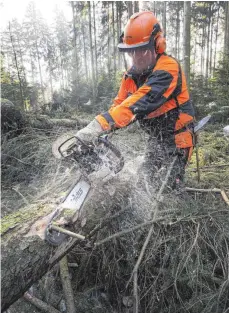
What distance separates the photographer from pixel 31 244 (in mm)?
1881

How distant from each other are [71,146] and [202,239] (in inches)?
49.9

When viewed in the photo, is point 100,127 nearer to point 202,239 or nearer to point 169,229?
point 169,229

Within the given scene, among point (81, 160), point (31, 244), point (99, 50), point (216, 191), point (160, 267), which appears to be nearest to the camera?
point (31, 244)

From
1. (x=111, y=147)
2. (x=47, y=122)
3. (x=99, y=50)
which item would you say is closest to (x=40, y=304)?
(x=111, y=147)

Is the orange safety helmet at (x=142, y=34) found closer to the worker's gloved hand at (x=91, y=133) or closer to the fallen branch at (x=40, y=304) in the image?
the worker's gloved hand at (x=91, y=133)

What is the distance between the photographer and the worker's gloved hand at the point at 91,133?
85.1 inches

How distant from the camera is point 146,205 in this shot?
278 centimetres

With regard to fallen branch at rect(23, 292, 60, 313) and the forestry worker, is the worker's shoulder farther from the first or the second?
fallen branch at rect(23, 292, 60, 313)

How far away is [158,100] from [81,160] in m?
0.83

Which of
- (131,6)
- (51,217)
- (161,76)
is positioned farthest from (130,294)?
(131,6)

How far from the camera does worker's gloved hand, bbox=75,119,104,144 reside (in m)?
2.16

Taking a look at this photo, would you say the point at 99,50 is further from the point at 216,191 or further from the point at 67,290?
the point at 67,290

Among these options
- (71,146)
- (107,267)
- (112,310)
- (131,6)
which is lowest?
(112,310)

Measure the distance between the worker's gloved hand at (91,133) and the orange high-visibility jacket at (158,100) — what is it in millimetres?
39
